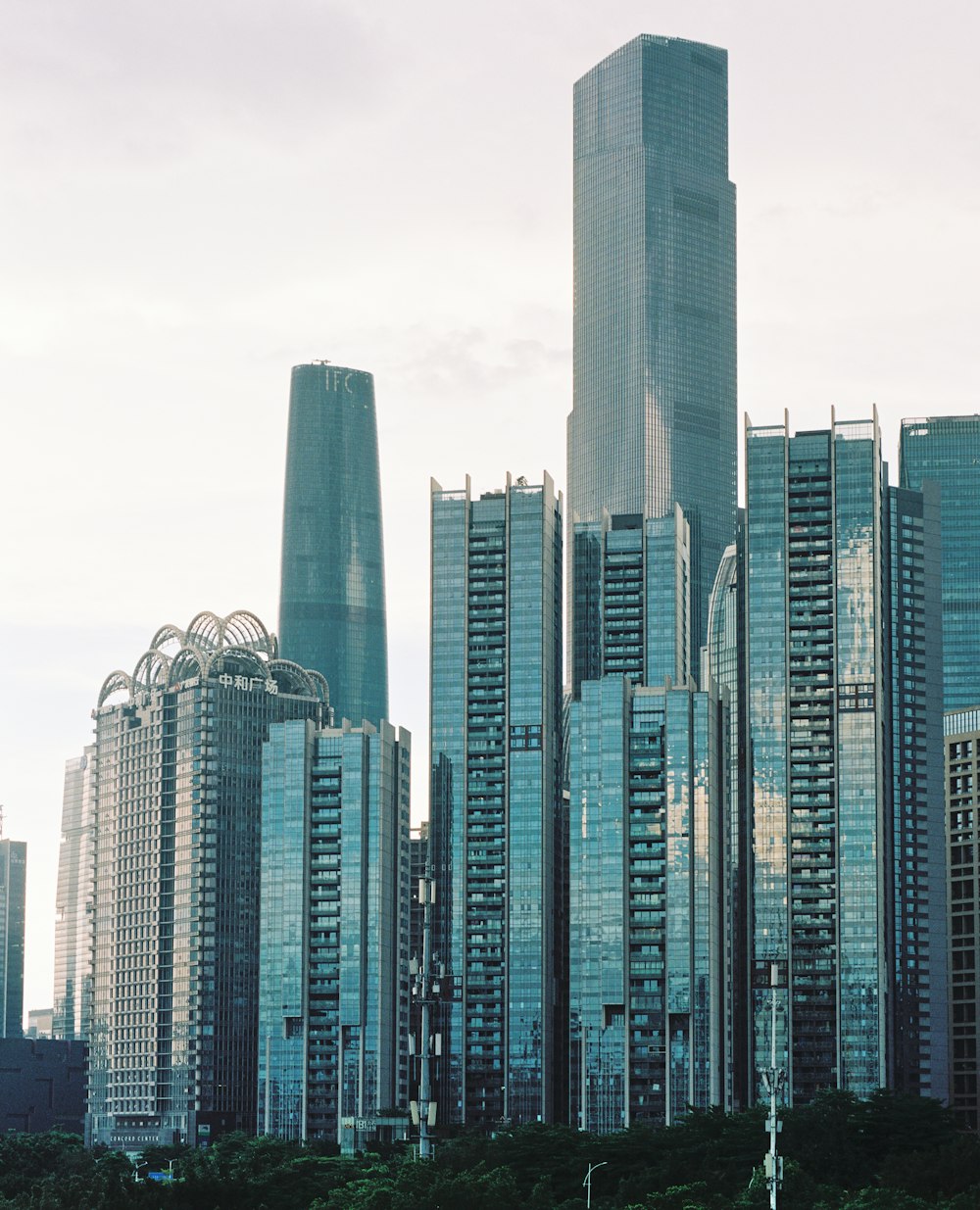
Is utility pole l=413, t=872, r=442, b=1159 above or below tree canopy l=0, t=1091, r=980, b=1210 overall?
above

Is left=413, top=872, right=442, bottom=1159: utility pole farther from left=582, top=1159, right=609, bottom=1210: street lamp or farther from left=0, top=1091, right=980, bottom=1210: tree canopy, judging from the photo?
left=582, top=1159, right=609, bottom=1210: street lamp

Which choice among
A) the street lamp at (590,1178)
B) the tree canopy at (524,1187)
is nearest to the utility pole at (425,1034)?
the tree canopy at (524,1187)

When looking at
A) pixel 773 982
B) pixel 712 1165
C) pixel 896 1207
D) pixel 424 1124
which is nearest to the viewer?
pixel 424 1124

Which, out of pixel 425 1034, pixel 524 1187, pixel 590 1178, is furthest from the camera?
pixel 524 1187

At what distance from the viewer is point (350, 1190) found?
6644 inches

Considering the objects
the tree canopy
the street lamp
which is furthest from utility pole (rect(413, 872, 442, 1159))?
the street lamp

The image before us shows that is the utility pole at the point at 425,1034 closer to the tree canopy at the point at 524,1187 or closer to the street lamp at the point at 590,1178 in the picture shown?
the tree canopy at the point at 524,1187

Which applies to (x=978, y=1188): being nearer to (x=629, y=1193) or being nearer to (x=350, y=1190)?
(x=629, y=1193)

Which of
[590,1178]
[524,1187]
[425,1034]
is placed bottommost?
[524,1187]

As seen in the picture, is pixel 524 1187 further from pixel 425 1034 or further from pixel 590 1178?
pixel 425 1034

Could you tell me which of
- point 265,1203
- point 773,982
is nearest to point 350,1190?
point 265,1203

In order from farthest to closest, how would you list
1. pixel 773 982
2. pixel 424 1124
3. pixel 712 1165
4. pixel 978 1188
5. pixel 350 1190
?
pixel 712 1165 → pixel 350 1190 → pixel 978 1188 → pixel 773 982 → pixel 424 1124

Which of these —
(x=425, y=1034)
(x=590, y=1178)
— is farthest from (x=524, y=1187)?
(x=425, y=1034)

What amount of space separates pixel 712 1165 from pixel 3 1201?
6446cm
